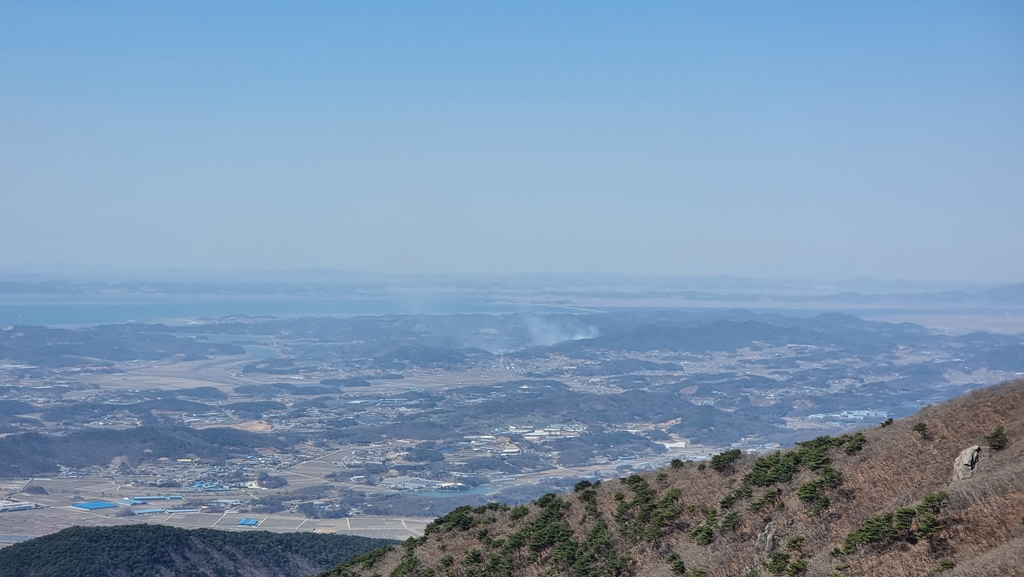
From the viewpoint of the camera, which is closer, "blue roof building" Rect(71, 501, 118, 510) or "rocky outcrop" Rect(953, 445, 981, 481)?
"rocky outcrop" Rect(953, 445, 981, 481)

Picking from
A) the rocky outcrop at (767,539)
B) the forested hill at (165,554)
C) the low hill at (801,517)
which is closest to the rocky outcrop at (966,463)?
the low hill at (801,517)

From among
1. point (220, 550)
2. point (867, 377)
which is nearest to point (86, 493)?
point (220, 550)

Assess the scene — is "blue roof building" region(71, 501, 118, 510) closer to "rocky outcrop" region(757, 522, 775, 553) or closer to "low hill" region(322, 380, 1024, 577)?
"low hill" region(322, 380, 1024, 577)

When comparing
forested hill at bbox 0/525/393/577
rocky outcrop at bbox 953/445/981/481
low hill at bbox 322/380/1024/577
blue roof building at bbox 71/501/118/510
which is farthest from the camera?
blue roof building at bbox 71/501/118/510

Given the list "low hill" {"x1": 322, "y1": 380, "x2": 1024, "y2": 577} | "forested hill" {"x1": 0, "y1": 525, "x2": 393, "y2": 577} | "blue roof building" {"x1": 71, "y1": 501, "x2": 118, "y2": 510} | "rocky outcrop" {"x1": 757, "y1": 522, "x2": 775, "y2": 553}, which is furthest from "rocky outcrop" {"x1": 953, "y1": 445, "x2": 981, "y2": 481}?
"blue roof building" {"x1": 71, "y1": 501, "x2": 118, "y2": 510}

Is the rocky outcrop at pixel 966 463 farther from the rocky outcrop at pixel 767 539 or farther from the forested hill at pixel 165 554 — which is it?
the forested hill at pixel 165 554
